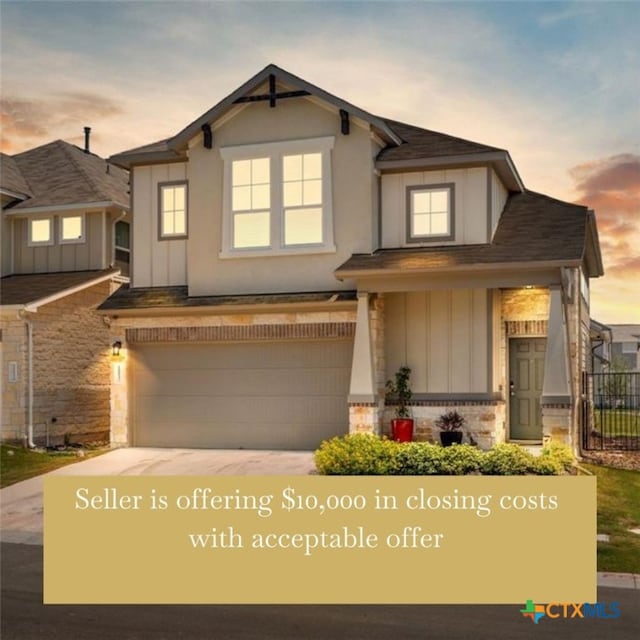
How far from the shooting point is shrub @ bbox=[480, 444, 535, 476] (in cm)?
1423

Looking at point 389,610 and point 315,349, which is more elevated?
point 315,349

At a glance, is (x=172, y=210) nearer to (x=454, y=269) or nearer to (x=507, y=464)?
(x=454, y=269)

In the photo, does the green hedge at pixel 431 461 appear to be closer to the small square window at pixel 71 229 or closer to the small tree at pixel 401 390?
the small tree at pixel 401 390

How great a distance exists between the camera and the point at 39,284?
73.8 feet

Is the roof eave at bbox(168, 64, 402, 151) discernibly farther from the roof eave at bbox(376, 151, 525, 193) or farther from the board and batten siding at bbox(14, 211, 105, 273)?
the board and batten siding at bbox(14, 211, 105, 273)

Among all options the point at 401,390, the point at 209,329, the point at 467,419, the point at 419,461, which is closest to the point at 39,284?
the point at 209,329

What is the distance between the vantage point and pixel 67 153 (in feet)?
85.1

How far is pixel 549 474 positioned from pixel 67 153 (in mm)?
17575

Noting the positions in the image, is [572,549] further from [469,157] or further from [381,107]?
[381,107]

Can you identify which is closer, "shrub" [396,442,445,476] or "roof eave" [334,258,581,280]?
"shrub" [396,442,445,476]

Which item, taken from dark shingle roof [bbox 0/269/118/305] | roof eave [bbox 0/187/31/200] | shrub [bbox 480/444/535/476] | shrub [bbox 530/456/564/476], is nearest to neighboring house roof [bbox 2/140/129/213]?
roof eave [bbox 0/187/31/200]

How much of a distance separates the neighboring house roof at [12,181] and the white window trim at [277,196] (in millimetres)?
7734

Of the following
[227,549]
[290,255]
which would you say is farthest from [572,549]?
[290,255]

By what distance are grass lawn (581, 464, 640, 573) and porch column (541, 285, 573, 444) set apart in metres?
1.13
